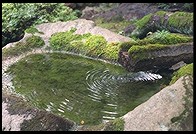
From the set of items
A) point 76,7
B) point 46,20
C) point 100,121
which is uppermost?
point 100,121

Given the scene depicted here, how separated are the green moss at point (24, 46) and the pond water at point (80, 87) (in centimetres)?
44

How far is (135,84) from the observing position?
906 cm

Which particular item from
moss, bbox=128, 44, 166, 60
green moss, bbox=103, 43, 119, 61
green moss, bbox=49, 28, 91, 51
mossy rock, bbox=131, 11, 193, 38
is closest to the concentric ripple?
moss, bbox=128, 44, 166, 60

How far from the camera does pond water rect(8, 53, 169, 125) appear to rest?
7.88 metres

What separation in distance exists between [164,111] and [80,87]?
268 cm

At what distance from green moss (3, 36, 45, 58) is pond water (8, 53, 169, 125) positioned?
44 centimetres

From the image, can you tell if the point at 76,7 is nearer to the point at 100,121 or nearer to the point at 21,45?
the point at 21,45

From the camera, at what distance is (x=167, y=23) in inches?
491

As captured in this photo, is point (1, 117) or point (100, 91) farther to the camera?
point (100, 91)

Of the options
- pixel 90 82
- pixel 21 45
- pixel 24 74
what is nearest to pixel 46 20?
pixel 21 45

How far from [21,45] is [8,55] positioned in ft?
2.15

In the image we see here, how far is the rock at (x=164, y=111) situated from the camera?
6566mm

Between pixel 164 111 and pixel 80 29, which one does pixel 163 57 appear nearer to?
pixel 164 111

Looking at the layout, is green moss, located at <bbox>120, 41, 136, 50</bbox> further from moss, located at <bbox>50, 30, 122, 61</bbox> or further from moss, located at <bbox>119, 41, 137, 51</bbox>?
moss, located at <bbox>50, 30, 122, 61</bbox>
